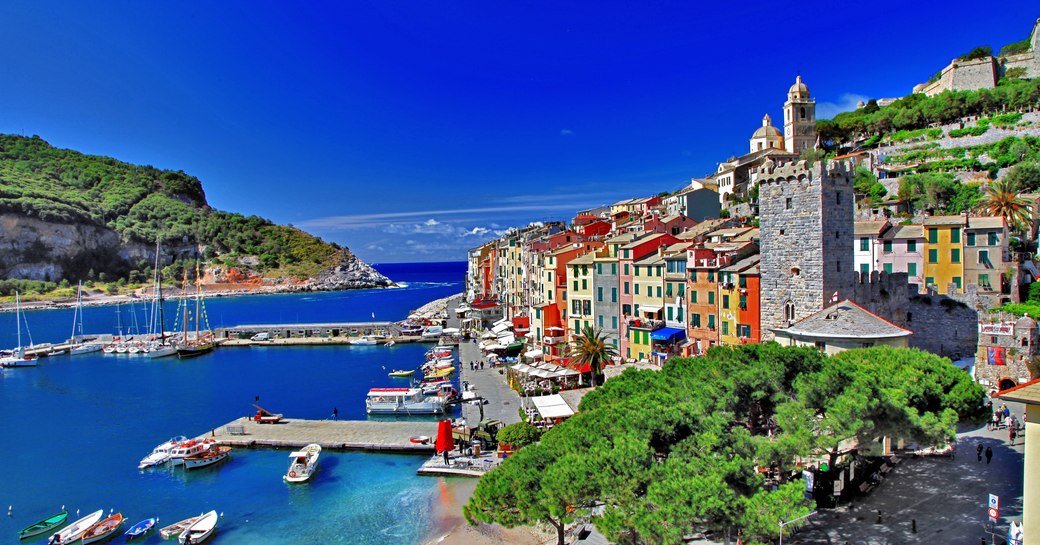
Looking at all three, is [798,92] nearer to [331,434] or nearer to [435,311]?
[435,311]

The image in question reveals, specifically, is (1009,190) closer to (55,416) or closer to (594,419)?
(594,419)

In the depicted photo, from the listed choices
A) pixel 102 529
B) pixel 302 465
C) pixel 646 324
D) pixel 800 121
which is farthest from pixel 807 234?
pixel 800 121

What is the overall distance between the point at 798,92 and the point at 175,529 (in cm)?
8734

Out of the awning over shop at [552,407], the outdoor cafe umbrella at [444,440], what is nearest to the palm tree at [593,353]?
the awning over shop at [552,407]

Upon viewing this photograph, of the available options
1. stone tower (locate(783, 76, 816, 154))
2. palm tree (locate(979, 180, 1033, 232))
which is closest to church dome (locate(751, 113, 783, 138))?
stone tower (locate(783, 76, 816, 154))

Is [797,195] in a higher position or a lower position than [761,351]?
higher

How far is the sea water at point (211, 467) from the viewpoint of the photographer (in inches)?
1026

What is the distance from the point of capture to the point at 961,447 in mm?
23047

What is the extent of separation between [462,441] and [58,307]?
536 ft

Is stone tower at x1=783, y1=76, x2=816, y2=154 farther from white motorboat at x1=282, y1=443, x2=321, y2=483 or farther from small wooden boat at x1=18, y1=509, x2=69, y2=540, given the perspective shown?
small wooden boat at x1=18, y1=509, x2=69, y2=540

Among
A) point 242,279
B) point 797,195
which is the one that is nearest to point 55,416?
point 797,195

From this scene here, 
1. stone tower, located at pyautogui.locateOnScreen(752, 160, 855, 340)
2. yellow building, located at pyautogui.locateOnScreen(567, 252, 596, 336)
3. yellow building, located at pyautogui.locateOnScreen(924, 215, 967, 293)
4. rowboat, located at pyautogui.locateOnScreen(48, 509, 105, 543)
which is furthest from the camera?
yellow building, located at pyautogui.locateOnScreen(567, 252, 596, 336)

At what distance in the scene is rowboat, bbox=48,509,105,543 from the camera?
79.5 feet

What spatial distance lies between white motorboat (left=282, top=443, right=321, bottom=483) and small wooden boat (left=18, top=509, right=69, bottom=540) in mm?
9013
